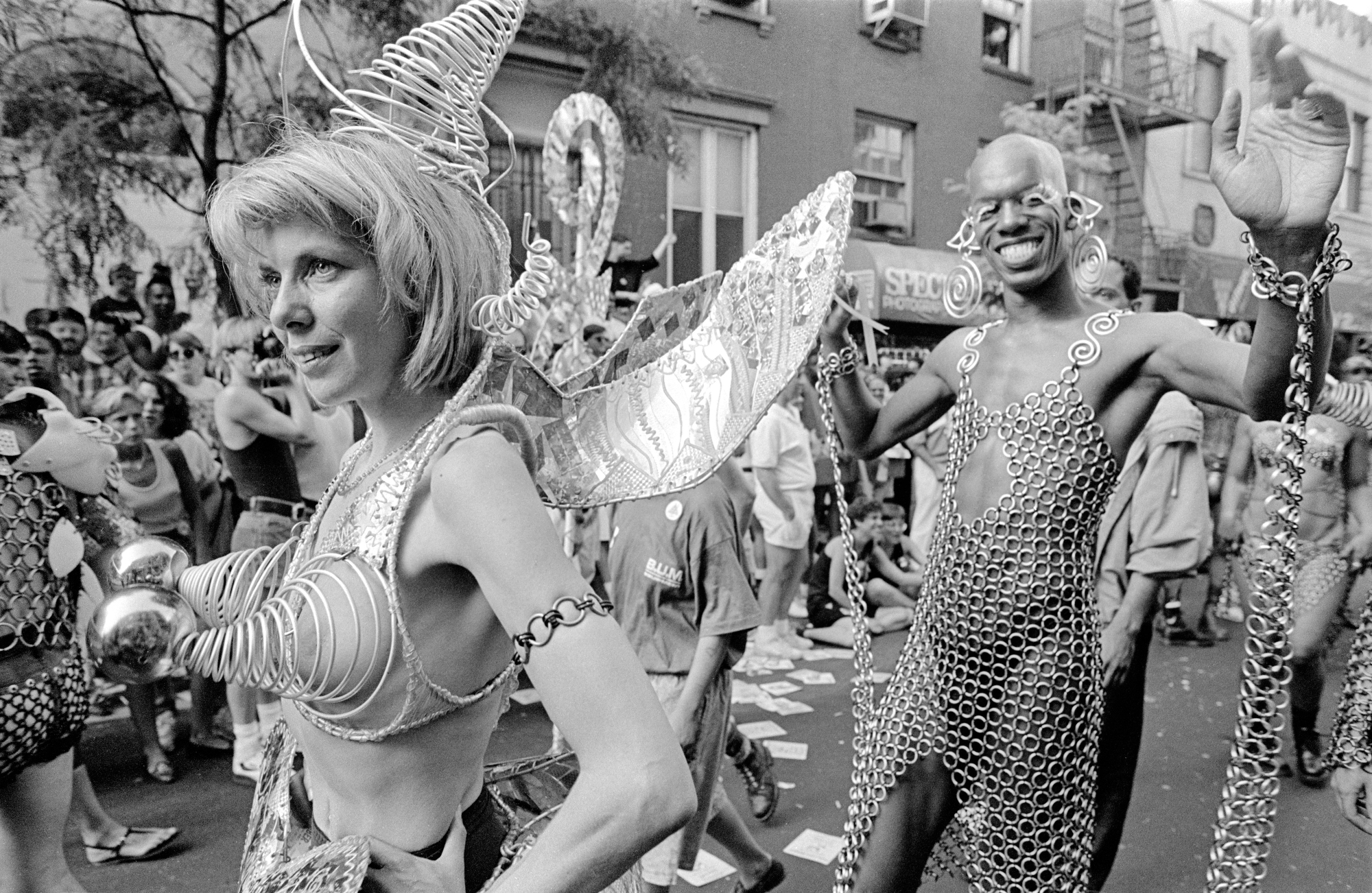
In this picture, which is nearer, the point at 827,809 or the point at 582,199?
the point at 827,809

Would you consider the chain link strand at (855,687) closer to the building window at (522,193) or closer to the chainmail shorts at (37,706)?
the chainmail shorts at (37,706)

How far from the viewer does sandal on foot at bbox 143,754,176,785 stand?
401 centimetres

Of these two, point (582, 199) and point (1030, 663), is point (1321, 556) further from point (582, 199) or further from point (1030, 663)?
point (582, 199)

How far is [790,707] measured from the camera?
514 centimetres

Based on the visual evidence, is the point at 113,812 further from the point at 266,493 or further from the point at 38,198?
the point at 38,198

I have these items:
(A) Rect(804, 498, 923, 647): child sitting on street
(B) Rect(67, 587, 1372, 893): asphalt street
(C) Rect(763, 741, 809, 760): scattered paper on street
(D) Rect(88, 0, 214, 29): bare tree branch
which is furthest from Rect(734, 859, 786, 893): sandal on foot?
(D) Rect(88, 0, 214, 29): bare tree branch

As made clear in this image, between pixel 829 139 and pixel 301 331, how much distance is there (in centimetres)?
1150

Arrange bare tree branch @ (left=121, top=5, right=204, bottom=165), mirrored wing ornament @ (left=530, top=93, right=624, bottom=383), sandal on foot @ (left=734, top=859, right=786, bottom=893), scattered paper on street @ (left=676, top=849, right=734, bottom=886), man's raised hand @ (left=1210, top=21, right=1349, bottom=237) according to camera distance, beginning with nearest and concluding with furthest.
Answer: man's raised hand @ (left=1210, top=21, right=1349, bottom=237), sandal on foot @ (left=734, top=859, right=786, bottom=893), scattered paper on street @ (left=676, top=849, right=734, bottom=886), mirrored wing ornament @ (left=530, top=93, right=624, bottom=383), bare tree branch @ (left=121, top=5, right=204, bottom=165)

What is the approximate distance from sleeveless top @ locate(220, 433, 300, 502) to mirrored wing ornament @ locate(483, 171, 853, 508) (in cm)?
306

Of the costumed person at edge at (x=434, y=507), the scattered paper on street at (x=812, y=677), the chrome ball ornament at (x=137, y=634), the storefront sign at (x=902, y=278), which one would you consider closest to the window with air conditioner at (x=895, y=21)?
the storefront sign at (x=902, y=278)

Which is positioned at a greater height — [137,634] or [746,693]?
[137,634]

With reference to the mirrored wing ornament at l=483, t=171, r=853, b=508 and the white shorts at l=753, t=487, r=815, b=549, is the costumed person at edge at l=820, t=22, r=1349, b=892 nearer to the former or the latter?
the mirrored wing ornament at l=483, t=171, r=853, b=508

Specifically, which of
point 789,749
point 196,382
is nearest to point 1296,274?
point 789,749

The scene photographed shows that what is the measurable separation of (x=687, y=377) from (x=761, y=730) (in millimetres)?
3683
